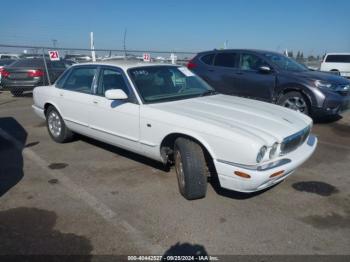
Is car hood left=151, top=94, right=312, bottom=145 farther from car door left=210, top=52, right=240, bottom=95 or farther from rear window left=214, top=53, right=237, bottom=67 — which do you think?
rear window left=214, top=53, right=237, bottom=67

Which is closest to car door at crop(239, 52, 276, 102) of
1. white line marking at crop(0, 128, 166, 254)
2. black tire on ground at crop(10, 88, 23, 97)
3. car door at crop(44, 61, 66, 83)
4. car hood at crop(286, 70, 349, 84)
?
car hood at crop(286, 70, 349, 84)

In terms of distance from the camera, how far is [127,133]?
4.56 metres

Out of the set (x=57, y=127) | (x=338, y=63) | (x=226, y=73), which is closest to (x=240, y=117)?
(x=57, y=127)

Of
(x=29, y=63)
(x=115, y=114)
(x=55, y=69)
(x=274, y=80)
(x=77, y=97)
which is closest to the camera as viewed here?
(x=115, y=114)

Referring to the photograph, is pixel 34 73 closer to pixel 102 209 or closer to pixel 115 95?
pixel 115 95

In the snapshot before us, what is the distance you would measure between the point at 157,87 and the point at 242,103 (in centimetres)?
123

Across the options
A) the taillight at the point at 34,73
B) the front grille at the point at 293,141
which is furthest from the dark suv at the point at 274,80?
the taillight at the point at 34,73

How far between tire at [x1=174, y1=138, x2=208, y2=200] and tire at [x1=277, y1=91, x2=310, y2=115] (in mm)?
4687

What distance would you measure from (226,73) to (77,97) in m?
4.57

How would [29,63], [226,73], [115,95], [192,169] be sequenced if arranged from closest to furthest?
1. [192,169]
2. [115,95]
3. [226,73]
4. [29,63]

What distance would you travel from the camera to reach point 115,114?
184 inches

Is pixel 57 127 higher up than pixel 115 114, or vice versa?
pixel 115 114

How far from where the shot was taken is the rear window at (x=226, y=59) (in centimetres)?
879

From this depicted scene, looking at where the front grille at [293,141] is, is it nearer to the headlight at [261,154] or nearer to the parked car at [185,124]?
the parked car at [185,124]
